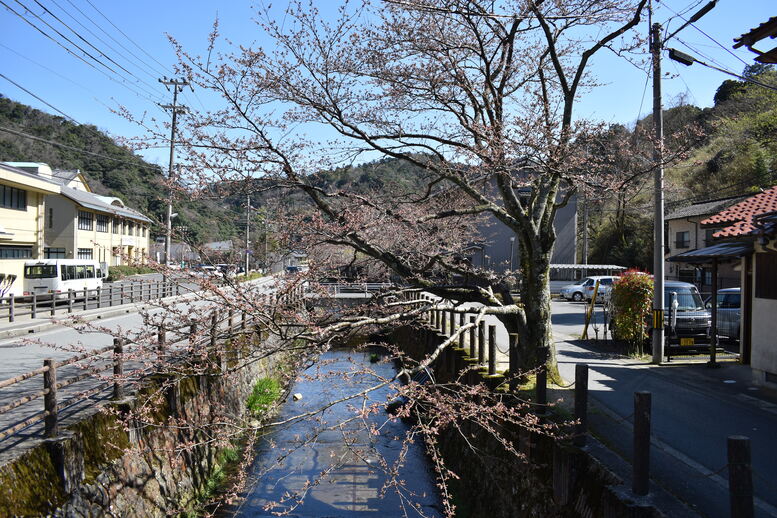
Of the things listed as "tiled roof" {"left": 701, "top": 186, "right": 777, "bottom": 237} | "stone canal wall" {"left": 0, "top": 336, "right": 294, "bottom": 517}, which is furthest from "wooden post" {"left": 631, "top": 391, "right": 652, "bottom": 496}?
"tiled roof" {"left": 701, "top": 186, "right": 777, "bottom": 237}

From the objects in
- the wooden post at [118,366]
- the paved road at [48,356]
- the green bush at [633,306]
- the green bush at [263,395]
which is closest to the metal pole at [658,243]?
the green bush at [633,306]

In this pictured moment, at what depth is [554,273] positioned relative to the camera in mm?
39500

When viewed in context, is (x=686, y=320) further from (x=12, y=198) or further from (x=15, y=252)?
(x=15, y=252)

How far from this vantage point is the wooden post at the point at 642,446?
A: 4.60 metres

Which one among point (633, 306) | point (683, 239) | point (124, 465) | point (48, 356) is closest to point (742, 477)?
point (124, 465)

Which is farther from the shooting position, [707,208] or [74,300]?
[707,208]

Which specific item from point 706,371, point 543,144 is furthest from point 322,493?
point 706,371

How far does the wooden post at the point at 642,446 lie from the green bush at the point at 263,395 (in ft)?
29.6

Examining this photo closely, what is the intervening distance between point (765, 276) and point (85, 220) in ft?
124

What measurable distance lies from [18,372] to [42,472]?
5.53 m

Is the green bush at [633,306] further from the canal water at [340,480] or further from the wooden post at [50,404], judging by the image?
the wooden post at [50,404]

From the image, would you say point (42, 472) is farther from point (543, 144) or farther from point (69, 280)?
point (69, 280)

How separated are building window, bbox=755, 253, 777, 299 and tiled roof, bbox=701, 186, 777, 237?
66 cm

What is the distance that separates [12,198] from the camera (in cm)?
2556
